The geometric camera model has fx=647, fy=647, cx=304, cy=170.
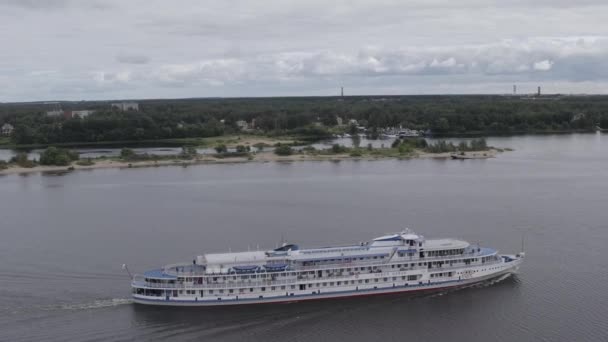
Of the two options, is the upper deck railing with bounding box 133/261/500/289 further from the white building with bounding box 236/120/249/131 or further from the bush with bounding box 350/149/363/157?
the white building with bounding box 236/120/249/131

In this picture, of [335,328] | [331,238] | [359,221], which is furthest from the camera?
[359,221]

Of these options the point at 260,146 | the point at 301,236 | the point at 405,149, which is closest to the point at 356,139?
the point at 260,146

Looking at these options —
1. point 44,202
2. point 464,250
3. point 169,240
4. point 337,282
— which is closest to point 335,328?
point 337,282

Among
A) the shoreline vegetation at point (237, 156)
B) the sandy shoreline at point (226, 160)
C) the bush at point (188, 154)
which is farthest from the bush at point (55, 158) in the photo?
the bush at point (188, 154)

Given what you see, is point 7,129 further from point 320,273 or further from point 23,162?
point 320,273

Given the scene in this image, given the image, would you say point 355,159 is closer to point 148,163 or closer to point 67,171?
point 148,163

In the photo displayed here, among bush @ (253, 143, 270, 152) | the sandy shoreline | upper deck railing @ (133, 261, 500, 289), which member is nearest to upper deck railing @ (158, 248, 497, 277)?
upper deck railing @ (133, 261, 500, 289)
